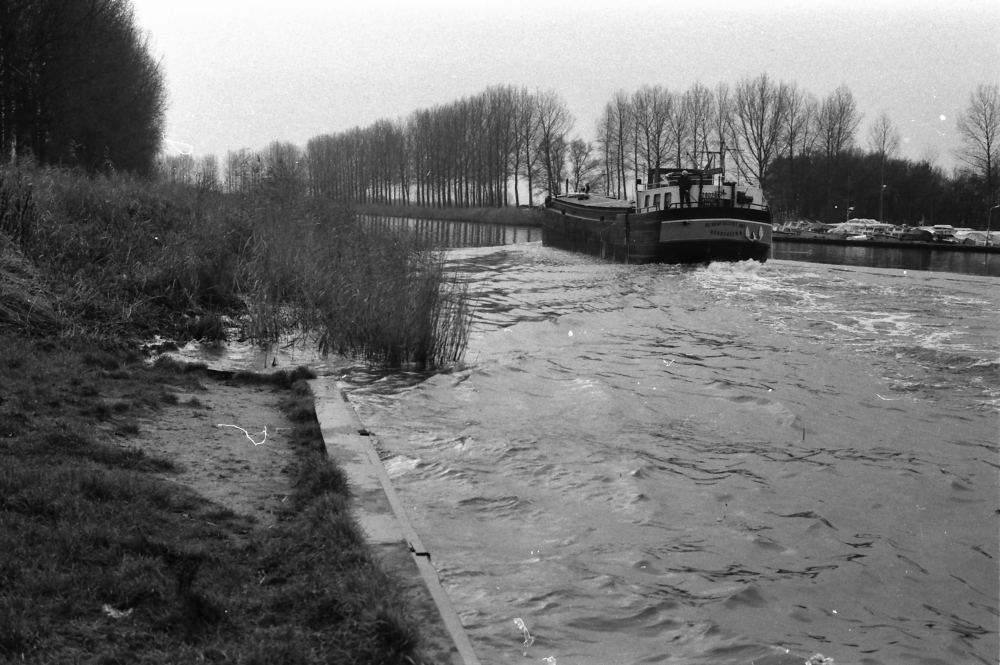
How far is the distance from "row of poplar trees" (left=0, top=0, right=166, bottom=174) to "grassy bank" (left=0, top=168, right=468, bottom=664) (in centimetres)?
1367

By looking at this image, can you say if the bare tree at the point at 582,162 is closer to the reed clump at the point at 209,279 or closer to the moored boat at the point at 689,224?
the moored boat at the point at 689,224

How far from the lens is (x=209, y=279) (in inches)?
548

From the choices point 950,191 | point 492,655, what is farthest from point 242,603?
point 950,191

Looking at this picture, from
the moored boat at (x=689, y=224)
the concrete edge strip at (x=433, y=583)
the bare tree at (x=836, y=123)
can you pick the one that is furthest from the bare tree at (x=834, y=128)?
the concrete edge strip at (x=433, y=583)

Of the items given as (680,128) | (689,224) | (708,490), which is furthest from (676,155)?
(708,490)

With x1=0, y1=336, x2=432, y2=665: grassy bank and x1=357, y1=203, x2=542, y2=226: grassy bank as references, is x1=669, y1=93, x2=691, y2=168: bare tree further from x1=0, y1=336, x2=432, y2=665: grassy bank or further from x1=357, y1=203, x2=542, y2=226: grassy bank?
x1=0, y1=336, x2=432, y2=665: grassy bank

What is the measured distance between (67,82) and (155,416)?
2632 centimetres

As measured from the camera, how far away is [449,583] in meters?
5.61

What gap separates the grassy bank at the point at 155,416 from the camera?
3.89 m

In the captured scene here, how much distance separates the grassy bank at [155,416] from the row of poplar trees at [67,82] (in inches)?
538

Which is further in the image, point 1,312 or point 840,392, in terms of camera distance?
point 840,392

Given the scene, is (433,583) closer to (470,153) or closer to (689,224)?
(689,224)

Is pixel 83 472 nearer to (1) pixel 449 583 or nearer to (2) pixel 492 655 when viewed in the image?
(1) pixel 449 583

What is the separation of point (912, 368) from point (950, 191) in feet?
209
